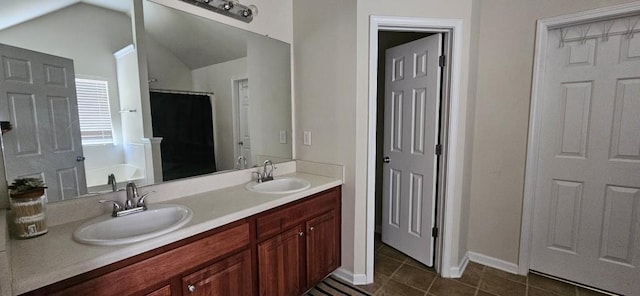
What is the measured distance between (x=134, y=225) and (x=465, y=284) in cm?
227

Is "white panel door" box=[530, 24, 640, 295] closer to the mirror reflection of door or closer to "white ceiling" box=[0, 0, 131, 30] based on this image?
the mirror reflection of door

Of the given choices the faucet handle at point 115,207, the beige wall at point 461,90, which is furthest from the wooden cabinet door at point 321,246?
the faucet handle at point 115,207

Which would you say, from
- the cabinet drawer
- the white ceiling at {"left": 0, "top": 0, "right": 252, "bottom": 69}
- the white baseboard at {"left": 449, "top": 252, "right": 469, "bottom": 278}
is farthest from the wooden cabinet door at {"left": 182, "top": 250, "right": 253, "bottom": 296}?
the white baseboard at {"left": 449, "top": 252, "right": 469, "bottom": 278}

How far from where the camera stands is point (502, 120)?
2.17m

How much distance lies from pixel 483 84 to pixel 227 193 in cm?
216

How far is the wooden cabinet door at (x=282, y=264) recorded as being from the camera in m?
1.56

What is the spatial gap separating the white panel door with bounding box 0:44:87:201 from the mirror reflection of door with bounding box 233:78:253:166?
91cm

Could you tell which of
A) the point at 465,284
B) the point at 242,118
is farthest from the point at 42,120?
the point at 465,284

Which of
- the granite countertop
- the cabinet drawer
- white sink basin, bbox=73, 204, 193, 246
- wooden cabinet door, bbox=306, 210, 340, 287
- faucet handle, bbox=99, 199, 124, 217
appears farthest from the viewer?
wooden cabinet door, bbox=306, 210, 340, 287

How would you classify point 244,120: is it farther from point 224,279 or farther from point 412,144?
point 412,144

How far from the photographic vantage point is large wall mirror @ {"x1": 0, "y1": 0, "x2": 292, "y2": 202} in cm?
116

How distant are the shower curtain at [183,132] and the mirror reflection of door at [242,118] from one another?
20 centimetres

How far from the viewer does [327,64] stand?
6.81 ft

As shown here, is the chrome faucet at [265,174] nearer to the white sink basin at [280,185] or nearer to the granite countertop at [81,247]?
the white sink basin at [280,185]
